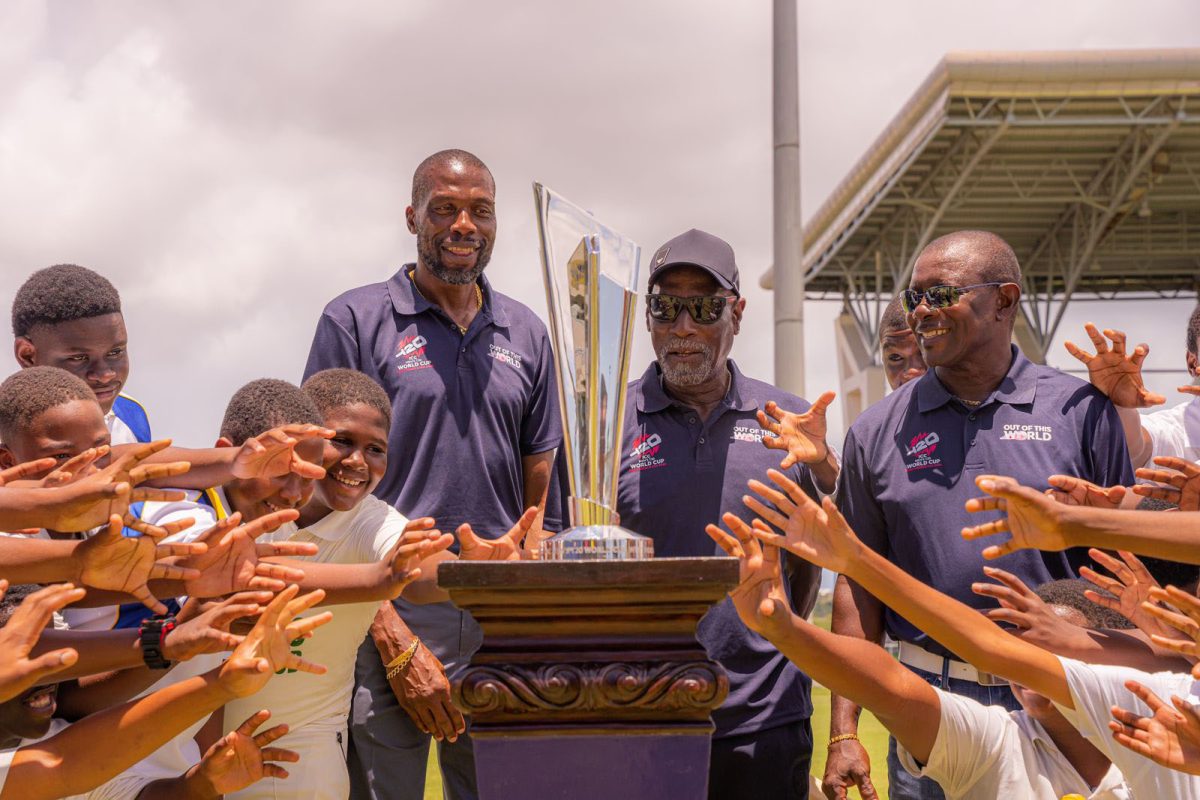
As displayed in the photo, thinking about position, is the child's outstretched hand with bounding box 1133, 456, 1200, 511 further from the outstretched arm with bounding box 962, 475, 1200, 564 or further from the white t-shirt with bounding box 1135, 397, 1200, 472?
the white t-shirt with bounding box 1135, 397, 1200, 472

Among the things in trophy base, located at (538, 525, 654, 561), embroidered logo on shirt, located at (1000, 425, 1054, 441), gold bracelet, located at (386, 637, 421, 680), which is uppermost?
embroidered logo on shirt, located at (1000, 425, 1054, 441)

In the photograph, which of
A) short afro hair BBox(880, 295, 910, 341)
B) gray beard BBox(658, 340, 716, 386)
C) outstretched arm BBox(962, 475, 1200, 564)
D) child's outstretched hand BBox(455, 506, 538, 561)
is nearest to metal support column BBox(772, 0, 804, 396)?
short afro hair BBox(880, 295, 910, 341)

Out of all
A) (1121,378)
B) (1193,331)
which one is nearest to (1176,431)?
(1193,331)

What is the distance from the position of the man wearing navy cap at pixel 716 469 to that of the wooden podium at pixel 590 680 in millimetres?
1384

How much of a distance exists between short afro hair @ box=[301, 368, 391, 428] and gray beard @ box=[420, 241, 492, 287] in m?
0.51

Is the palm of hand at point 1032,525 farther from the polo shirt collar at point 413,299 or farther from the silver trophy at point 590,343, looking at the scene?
the polo shirt collar at point 413,299

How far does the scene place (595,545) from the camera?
2.42 meters

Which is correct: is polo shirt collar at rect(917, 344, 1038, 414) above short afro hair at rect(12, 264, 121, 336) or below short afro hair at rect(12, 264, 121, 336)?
below

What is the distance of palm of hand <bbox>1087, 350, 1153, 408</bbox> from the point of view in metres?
3.72

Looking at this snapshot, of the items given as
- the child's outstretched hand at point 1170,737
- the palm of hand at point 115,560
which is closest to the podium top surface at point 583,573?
the palm of hand at point 115,560

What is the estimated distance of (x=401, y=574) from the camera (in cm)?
311

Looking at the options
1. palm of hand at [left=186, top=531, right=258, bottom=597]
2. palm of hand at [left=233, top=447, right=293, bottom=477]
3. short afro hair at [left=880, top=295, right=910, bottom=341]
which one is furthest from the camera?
short afro hair at [left=880, top=295, right=910, bottom=341]

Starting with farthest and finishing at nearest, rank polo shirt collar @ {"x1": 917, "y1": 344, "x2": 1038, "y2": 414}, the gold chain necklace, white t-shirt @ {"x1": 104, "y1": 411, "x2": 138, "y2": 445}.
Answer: the gold chain necklace < white t-shirt @ {"x1": 104, "y1": 411, "x2": 138, "y2": 445} < polo shirt collar @ {"x1": 917, "y1": 344, "x2": 1038, "y2": 414}

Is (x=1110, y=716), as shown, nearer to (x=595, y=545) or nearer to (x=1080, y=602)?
(x=1080, y=602)
